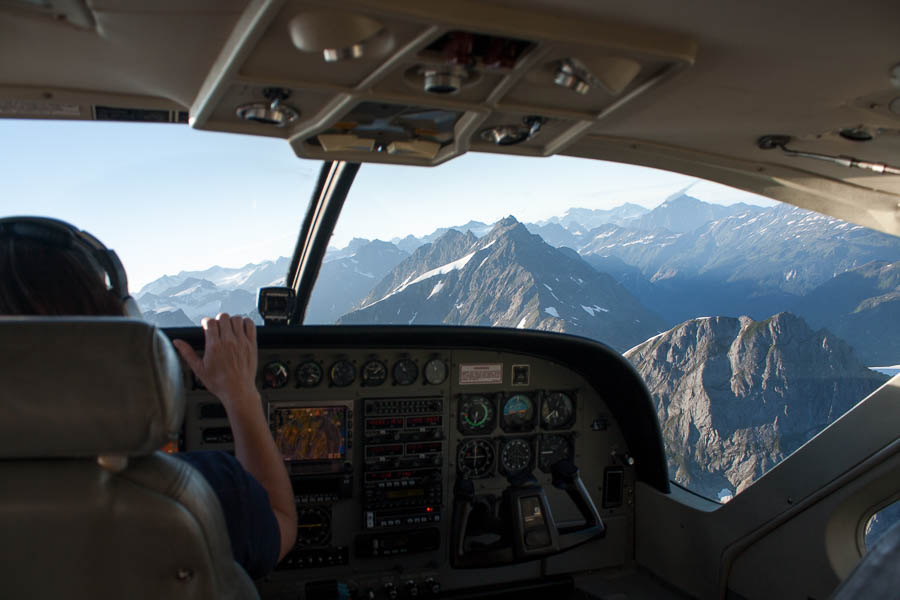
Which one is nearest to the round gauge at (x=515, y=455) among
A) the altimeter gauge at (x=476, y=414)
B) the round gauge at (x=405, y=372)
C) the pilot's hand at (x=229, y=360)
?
the altimeter gauge at (x=476, y=414)

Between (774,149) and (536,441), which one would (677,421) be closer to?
(536,441)

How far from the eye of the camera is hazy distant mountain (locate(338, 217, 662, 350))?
276 centimetres

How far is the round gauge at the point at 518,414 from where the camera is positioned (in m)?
2.79

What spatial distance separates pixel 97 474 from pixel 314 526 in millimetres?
1847

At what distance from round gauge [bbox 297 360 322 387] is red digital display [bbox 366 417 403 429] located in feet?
0.91

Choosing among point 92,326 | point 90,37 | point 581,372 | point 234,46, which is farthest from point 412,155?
point 581,372

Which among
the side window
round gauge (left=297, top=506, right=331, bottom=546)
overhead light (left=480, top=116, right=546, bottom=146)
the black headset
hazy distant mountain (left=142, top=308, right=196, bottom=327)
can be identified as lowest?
round gauge (left=297, top=506, right=331, bottom=546)

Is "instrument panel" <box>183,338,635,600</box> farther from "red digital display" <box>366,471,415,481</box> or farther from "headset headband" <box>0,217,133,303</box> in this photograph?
"headset headband" <box>0,217,133,303</box>

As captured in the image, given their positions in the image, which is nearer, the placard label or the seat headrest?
the seat headrest

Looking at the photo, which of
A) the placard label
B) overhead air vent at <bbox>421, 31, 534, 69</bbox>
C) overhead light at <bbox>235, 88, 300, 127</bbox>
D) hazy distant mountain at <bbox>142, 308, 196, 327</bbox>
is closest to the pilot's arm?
overhead light at <bbox>235, 88, 300, 127</bbox>

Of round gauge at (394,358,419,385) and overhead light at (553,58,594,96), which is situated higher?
overhead light at (553,58,594,96)

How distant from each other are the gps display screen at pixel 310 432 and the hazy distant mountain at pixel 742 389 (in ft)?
4.17

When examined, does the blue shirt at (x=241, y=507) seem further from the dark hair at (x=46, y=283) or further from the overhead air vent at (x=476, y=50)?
the overhead air vent at (x=476, y=50)

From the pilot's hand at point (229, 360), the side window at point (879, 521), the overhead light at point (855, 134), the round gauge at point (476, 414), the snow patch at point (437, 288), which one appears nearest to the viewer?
the pilot's hand at point (229, 360)
